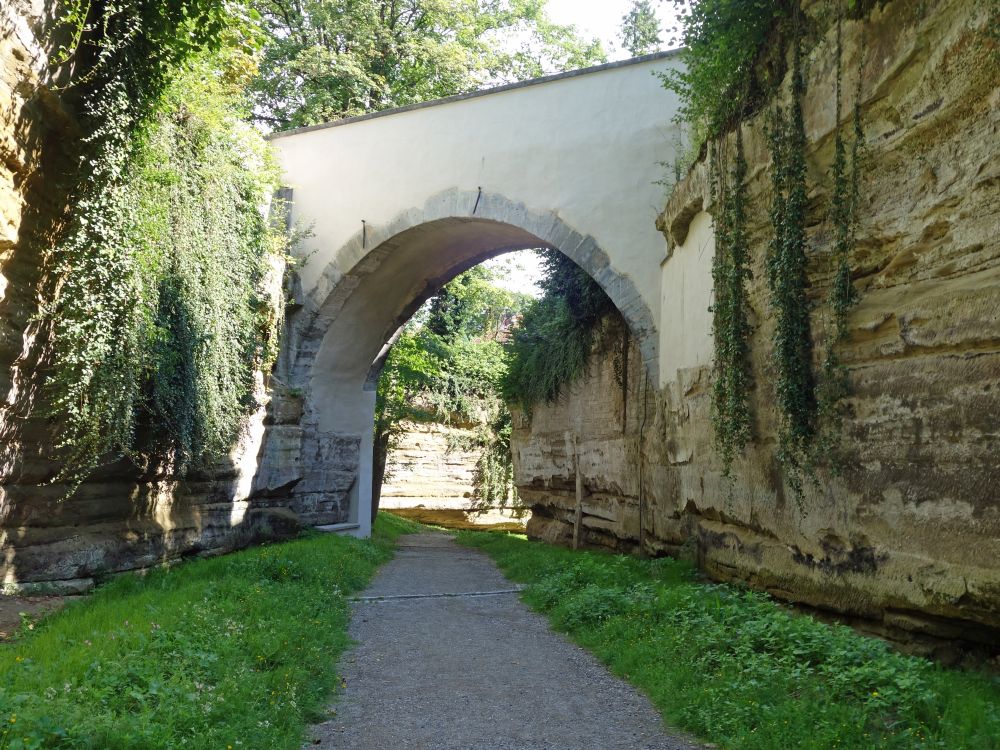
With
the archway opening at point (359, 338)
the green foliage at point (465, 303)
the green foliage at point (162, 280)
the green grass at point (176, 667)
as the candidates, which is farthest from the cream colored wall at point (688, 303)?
the green foliage at point (465, 303)

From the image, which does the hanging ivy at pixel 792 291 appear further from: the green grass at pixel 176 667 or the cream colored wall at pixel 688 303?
the green grass at pixel 176 667

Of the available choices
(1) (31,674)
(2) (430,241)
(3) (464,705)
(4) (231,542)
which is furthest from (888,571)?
(2) (430,241)

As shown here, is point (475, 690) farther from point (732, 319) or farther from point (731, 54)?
point (731, 54)

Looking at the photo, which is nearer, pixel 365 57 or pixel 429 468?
pixel 365 57

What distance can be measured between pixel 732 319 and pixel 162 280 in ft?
15.5

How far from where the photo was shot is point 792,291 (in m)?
5.02

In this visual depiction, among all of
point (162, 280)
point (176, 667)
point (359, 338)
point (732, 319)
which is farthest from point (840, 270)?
point (359, 338)

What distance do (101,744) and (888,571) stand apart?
12.0 feet

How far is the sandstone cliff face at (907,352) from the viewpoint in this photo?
3.68 m

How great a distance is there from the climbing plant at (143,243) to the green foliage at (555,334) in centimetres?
538

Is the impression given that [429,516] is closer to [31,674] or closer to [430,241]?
[430,241]

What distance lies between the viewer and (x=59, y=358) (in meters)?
5.81

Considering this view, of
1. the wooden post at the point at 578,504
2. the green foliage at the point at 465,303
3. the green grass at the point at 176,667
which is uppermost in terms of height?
the green foliage at the point at 465,303

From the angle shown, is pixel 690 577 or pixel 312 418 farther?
pixel 312 418
